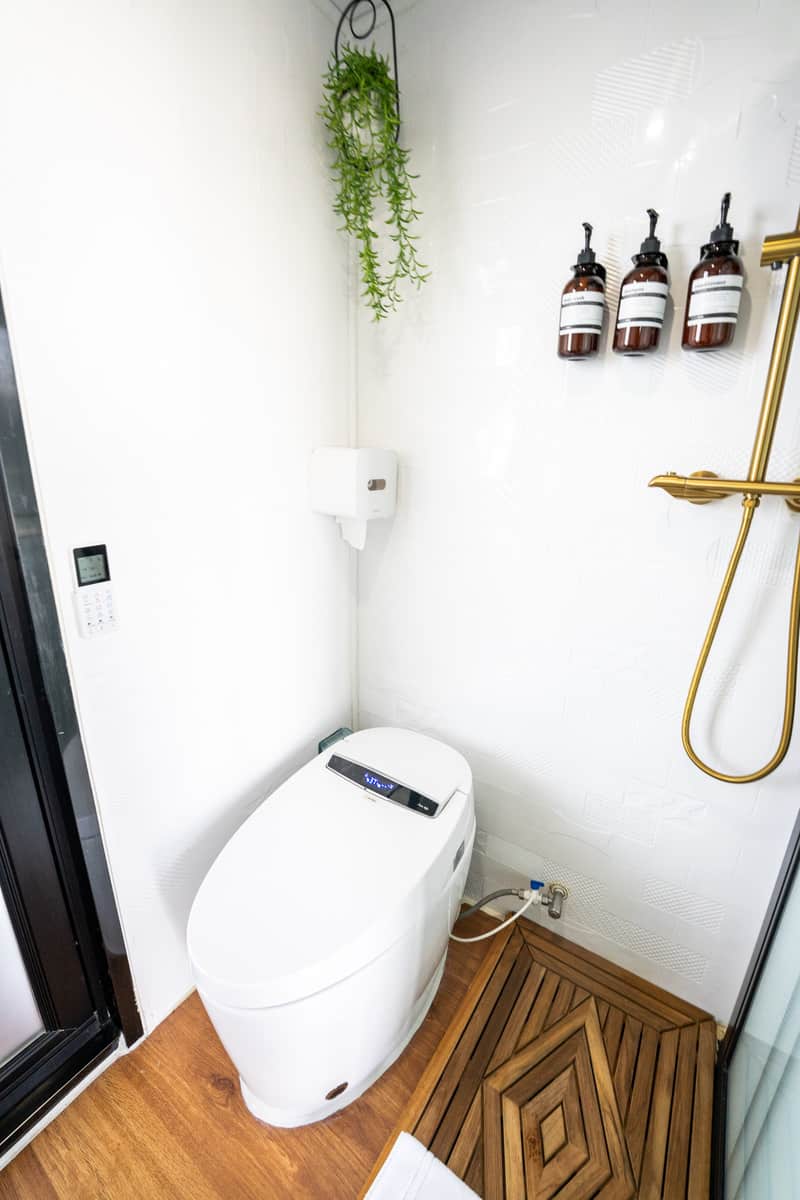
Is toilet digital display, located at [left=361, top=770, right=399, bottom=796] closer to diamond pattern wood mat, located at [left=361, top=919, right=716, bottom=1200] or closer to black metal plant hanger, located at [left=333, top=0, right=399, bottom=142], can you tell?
diamond pattern wood mat, located at [left=361, top=919, right=716, bottom=1200]

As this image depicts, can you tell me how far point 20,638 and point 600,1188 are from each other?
55.5 inches

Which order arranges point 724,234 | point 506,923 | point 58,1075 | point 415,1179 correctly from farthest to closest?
point 506,923 < point 58,1075 < point 415,1179 < point 724,234

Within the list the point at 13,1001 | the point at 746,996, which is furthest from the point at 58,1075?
the point at 746,996

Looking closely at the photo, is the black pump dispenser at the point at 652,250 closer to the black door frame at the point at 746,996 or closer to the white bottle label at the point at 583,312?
the white bottle label at the point at 583,312

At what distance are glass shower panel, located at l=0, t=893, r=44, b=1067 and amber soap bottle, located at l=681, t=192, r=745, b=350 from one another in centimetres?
161

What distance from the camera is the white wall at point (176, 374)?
0.79 metres

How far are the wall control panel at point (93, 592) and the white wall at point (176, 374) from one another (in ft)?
0.06

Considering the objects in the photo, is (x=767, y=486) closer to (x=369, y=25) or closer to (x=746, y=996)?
(x=746, y=996)

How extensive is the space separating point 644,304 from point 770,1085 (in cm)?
133

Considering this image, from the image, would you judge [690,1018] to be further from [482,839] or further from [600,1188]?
[482,839]

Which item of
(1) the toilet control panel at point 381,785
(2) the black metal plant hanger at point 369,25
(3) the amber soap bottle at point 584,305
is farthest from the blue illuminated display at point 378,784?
(2) the black metal plant hanger at point 369,25

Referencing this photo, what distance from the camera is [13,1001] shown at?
1.05 m

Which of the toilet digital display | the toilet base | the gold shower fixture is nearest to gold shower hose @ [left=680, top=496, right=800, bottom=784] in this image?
the gold shower fixture

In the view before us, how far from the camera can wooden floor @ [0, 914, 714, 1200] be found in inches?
38.6
